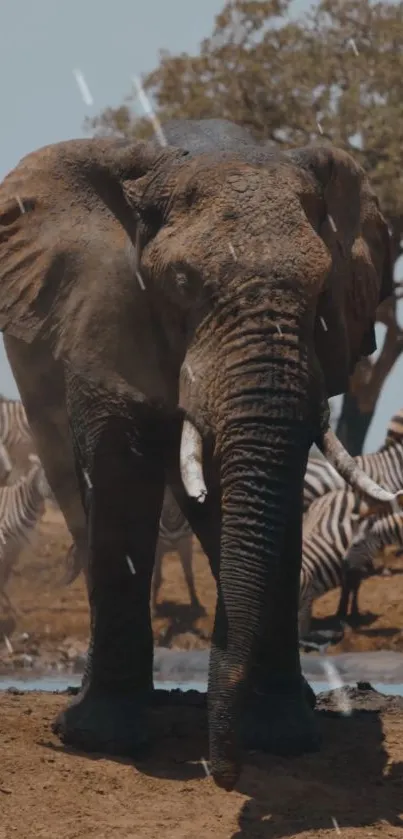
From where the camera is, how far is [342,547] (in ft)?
49.6

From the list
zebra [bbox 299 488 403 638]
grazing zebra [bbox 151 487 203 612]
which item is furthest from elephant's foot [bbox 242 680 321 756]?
grazing zebra [bbox 151 487 203 612]

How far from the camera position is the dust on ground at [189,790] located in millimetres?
5750

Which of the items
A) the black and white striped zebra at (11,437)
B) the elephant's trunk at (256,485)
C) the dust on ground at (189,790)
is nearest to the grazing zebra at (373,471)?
the black and white striped zebra at (11,437)

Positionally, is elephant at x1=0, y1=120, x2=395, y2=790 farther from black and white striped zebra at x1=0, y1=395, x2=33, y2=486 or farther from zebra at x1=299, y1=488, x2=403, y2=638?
black and white striped zebra at x1=0, y1=395, x2=33, y2=486

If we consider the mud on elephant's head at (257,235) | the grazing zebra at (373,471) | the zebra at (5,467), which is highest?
the mud on elephant's head at (257,235)

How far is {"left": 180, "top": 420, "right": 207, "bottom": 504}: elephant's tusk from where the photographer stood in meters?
5.56

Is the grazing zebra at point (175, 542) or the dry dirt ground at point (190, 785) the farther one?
the grazing zebra at point (175, 542)

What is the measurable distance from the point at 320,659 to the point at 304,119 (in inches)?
416

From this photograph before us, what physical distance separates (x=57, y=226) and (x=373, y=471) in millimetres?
11108

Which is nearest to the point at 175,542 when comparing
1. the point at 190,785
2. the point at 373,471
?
the point at 373,471

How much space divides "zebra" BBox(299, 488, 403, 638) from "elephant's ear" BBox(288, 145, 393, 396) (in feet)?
23.7

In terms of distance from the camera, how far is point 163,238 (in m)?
6.27

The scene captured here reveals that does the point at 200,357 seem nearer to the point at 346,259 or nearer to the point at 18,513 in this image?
the point at 346,259

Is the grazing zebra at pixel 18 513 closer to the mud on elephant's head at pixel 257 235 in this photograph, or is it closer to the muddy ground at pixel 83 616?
the muddy ground at pixel 83 616
